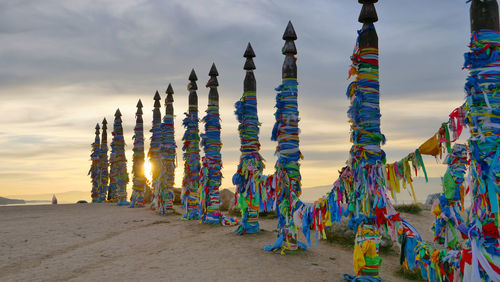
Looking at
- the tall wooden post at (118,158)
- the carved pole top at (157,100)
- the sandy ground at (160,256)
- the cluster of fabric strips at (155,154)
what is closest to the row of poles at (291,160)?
→ the sandy ground at (160,256)

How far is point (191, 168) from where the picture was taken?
14227 millimetres

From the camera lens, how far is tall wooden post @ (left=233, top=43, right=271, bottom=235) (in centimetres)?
930

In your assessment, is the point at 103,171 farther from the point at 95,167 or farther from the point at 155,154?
the point at 155,154

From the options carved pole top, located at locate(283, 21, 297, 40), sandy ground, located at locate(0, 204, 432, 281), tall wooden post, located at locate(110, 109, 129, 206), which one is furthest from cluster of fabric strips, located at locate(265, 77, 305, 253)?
tall wooden post, located at locate(110, 109, 129, 206)

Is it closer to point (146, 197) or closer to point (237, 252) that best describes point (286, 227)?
point (237, 252)

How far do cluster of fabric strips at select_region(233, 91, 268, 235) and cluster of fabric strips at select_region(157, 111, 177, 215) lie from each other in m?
7.42

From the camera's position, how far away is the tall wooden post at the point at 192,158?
14.1 meters

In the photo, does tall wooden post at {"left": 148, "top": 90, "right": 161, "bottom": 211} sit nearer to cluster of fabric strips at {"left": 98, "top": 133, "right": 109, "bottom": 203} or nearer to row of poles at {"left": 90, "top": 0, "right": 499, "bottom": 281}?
row of poles at {"left": 90, "top": 0, "right": 499, "bottom": 281}

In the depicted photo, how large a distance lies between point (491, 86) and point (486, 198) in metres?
1.33

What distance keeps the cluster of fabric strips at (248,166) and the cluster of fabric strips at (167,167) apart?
742 centimetres

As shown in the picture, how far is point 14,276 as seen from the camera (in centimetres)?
741

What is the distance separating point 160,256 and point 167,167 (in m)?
8.88

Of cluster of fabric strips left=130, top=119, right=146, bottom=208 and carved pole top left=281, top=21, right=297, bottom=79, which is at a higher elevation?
carved pole top left=281, top=21, right=297, bottom=79

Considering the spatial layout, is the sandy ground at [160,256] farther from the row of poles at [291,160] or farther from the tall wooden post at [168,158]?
the tall wooden post at [168,158]
